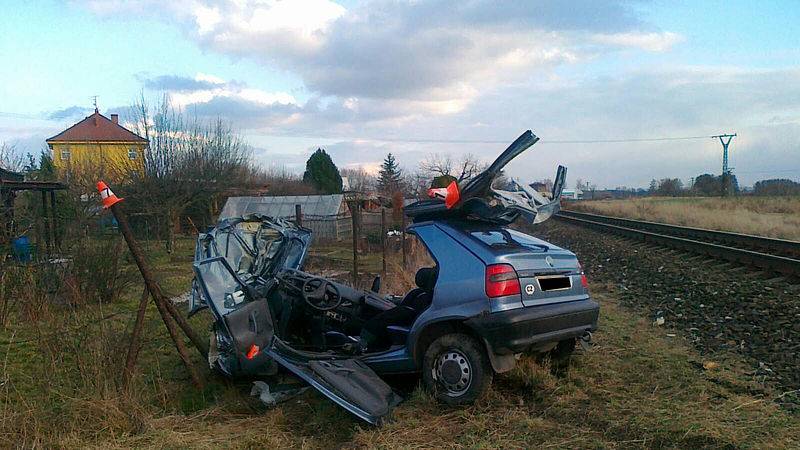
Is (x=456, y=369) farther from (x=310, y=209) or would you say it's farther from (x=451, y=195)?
(x=310, y=209)

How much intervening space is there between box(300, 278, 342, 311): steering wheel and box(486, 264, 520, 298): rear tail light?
1990mm

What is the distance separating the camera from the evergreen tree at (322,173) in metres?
54.8

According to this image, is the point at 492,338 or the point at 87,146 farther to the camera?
the point at 87,146

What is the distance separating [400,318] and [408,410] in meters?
1.03

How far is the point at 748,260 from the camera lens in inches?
540

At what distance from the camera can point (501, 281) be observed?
4.80 metres

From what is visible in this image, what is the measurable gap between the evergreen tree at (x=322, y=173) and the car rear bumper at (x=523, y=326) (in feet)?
163

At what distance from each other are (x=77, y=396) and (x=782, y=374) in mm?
5985

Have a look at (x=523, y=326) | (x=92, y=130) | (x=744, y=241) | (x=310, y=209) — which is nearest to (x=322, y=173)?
(x=92, y=130)

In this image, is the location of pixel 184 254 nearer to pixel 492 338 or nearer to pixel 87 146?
pixel 87 146

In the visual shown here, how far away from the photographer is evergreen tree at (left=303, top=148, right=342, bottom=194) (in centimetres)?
5478

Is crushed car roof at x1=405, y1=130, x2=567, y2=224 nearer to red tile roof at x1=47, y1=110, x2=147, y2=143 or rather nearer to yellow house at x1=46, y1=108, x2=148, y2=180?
yellow house at x1=46, y1=108, x2=148, y2=180

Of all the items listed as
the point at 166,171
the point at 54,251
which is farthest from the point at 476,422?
the point at 166,171

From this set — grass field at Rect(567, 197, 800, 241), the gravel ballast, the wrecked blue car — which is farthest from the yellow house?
grass field at Rect(567, 197, 800, 241)
